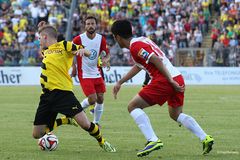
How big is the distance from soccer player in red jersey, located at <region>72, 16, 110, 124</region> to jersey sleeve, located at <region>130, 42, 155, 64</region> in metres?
5.20

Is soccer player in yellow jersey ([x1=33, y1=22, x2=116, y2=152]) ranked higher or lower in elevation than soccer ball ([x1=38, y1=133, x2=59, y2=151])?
higher

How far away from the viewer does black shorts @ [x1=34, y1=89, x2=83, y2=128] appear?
39.2ft

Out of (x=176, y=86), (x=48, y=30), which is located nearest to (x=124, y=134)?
(x=48, y=30)

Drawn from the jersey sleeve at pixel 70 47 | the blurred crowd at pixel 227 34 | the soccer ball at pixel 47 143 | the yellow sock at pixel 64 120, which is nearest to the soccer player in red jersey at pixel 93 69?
the yellow sock at pixel 64 120

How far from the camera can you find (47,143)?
40.9 ft

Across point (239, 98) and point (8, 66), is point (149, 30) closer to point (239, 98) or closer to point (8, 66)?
point (8, 66)

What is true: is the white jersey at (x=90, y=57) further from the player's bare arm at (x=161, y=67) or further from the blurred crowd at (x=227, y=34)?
the blurred crowd at (x=227, y=34)

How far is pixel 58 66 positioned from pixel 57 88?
0.36 metres

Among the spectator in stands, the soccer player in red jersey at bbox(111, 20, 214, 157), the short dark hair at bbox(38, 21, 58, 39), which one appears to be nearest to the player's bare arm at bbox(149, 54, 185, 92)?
the soccer player in red jersey at bbox(111, 20, 214, 157)

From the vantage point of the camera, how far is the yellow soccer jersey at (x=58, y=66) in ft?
39.7

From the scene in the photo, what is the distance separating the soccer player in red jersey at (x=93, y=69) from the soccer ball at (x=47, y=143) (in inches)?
164

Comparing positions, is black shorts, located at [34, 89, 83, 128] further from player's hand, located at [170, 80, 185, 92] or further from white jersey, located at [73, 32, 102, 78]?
white jersey, located at [73, 32, 102, 78]

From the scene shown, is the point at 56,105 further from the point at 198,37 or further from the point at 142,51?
the point at 198,37

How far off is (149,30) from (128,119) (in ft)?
82.1
